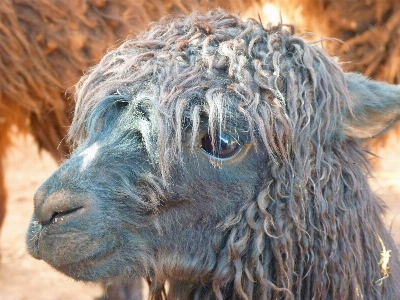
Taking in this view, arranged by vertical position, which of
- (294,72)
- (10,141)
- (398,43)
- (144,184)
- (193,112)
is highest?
→ (398,43)

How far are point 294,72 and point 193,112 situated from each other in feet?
1.62

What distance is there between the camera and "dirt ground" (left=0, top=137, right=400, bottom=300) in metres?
5.55

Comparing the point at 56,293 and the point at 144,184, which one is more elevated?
the point at 144,184

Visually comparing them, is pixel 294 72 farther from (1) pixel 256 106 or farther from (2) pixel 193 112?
(2) pixel 193 112

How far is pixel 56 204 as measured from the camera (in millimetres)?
2506

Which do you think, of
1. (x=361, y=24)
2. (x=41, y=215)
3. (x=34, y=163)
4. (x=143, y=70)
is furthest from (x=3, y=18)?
(x=34, y=163)

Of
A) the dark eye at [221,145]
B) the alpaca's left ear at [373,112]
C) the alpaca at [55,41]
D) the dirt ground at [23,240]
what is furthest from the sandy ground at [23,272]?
the alpaca's left ear at [373,112]

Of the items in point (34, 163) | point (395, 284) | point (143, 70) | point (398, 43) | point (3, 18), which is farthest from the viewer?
point (34, 163)

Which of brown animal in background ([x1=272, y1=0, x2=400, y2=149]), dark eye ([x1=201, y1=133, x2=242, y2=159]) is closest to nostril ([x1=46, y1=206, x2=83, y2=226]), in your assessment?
dark eye ([x1=201, y1=133, x2=242, y2=159])

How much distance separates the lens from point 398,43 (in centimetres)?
527

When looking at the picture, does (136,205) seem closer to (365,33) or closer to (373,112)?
(373,112)

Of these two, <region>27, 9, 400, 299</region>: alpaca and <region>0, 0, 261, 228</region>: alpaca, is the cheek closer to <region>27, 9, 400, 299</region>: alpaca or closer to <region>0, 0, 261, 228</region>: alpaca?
<region>27, 9, 400, 299</region>: alpaca

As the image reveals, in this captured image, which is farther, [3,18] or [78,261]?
[3,18]

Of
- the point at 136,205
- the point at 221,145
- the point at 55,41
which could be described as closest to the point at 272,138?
the point at 221,145
